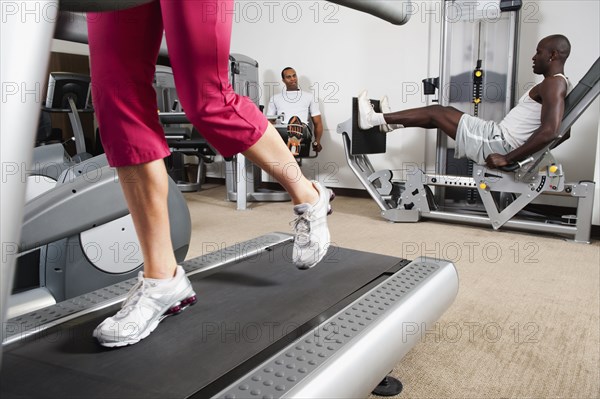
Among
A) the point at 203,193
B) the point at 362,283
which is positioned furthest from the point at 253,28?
the point at 362,283

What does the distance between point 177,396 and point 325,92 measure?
14.0ft

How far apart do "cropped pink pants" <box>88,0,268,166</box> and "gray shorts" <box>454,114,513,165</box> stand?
247 centimetres

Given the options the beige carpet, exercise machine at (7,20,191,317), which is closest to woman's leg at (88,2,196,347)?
exercise machine at (7,20,191,317)

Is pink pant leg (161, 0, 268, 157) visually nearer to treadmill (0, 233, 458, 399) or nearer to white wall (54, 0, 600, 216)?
treadmill (0, 233, 458, 399)

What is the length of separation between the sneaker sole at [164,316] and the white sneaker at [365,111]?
248 cm

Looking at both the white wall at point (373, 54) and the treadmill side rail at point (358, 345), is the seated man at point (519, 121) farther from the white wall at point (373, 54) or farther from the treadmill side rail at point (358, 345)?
the treadmill side rail at point (358, 345)

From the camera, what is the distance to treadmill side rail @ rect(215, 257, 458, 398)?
0.82 metres

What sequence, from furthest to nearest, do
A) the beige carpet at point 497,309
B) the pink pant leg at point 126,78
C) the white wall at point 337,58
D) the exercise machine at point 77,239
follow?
the white wall at point 337,58, the exercise machine at point 77,239, the beige carpet at point 497,309, the pink pant leg at point 126,78

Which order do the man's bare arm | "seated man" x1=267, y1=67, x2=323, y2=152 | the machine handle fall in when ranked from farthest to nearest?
1. "seated man" x1=267, y1=67, x2=323, y2=152
2. the machine handle
3. the man's bare arm

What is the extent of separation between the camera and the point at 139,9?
Answer: 0.97 metres

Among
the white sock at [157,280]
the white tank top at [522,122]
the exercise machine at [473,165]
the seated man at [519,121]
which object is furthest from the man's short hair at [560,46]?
the white sock at [157,280]

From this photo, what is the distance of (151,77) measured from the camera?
3.47ft

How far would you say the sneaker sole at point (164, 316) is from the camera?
1.00m

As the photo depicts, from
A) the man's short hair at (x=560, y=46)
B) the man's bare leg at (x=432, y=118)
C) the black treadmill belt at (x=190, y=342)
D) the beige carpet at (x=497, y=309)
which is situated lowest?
the beige carpet at (x=497, y=309)
